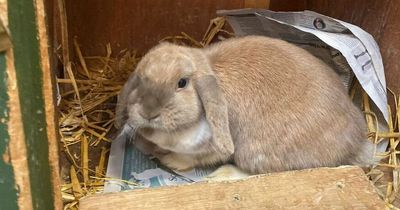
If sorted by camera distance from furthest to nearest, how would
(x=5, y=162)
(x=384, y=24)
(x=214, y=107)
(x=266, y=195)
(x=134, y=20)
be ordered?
(x=134, y=20), (x=384, y=24), (x=214, y=107), (x=266, y=195), (x=5, y=162)

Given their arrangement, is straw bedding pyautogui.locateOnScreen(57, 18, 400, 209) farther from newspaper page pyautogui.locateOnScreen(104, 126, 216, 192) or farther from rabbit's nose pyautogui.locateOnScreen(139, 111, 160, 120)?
rabbit's nose pyautogui.locateOnScreen(139, 111, 160, 120)

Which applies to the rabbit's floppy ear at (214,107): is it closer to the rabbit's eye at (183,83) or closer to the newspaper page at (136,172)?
the rabbit's eye at (183,83)

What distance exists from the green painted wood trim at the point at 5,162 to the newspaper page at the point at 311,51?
47 cm

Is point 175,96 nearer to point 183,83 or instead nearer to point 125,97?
point 183,83

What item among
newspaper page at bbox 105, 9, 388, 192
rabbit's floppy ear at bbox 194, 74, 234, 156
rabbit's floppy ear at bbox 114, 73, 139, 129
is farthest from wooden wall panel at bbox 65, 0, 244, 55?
rabbit's floppy ear at bbox 194, 74, 234, 156

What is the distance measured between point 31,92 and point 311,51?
100 cm

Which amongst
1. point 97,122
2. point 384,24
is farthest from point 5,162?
point 384,24

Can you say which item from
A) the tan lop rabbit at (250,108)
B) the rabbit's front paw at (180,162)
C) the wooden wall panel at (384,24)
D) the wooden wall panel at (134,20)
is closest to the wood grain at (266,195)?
the tan lop rabbit at (250,108)

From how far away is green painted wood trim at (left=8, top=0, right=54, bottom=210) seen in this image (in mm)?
929

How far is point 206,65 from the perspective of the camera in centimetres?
145

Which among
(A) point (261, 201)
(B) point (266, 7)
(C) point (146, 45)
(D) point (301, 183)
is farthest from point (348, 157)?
(C) point (146, 45)

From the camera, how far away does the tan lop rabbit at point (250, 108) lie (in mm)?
1402

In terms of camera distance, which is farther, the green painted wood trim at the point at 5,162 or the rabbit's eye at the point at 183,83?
the rabbit's eye at the point at 183,83

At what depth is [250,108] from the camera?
1.45 metres
